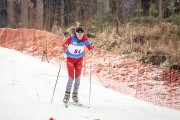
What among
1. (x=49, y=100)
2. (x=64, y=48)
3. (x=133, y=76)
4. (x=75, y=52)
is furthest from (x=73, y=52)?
(x=133, y=76)

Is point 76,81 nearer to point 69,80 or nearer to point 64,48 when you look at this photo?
point 69,80

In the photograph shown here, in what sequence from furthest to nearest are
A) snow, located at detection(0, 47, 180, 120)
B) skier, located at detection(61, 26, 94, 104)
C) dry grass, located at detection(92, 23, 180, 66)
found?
dry grass, located at detection(92, 23, 180, 66)
skier, located at detection(61, 26, 94, 104)
snow, located at detection(0, 47, 180, 120)

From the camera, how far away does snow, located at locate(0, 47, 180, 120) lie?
22.7ft

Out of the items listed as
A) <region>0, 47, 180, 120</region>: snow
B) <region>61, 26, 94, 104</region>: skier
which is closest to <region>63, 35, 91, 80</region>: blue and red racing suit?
<region>61, 26, 94, 104</region>: skier

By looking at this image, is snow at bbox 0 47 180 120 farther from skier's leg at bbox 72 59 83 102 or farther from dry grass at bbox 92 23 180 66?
dry grass at bbox 92 23 180 66

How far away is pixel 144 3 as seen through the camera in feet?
67.8

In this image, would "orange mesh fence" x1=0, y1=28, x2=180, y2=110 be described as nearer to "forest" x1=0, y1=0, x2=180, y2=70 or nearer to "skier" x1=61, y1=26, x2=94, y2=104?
"forest" x1=0, y1=0, x2=180, y2=70

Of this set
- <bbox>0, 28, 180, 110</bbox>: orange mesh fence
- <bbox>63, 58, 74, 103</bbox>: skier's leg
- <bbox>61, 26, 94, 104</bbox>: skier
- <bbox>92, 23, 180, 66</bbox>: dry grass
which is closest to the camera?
<bbox>63, 58, 74, 103</bbox>: skier's leg

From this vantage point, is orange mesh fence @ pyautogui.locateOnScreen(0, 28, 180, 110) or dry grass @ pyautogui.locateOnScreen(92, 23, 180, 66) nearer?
orange mesh fence @ pyautogui.locateOnScreen(0, 28, 180, 110)

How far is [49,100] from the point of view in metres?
7.98

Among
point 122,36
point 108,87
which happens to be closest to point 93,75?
point 108,87

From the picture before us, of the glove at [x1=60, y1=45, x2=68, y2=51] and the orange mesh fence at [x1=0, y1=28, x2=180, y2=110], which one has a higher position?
the glove at [x1=60, y1=45, x2=68, y2=51]

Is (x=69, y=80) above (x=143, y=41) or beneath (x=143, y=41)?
beneath

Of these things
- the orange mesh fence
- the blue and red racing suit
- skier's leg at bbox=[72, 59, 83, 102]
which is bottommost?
the orange mesh fence
